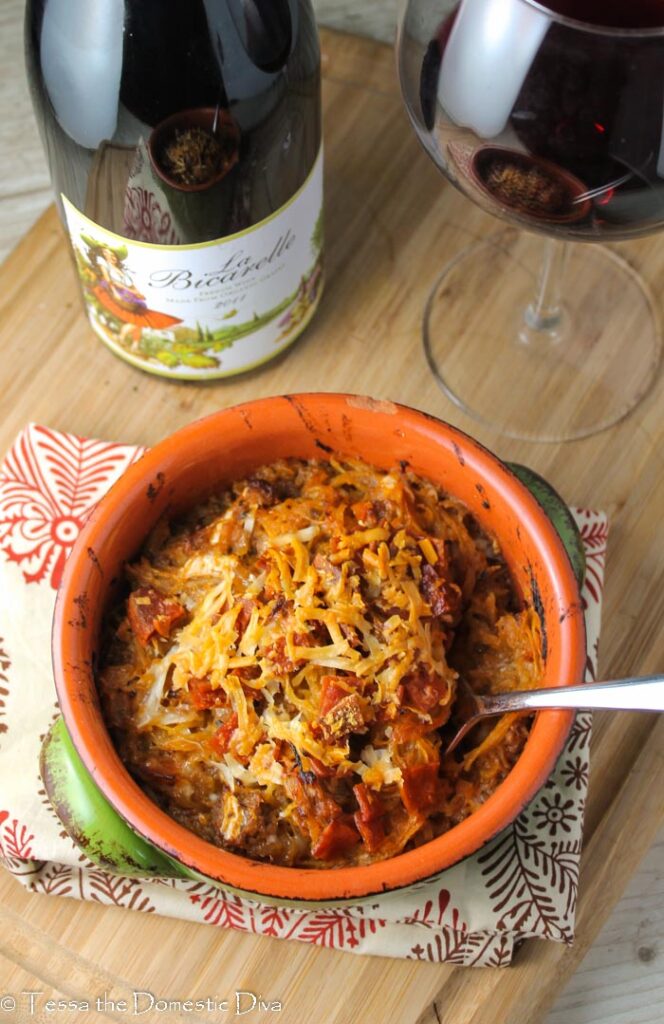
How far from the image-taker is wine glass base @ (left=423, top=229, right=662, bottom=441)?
1.32 m

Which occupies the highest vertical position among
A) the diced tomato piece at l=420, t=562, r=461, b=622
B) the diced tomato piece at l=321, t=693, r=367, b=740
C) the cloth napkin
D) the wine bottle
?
the wine bottle

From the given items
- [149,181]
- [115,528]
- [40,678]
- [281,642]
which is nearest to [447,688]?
[281,642]

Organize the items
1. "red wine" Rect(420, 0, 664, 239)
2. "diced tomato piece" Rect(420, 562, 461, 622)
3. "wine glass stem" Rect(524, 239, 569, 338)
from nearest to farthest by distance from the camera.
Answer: "red wine" Rect(420, 0, 664, 239) → "diced tomato piece" Rect(420, 562, 461, 622) → "wine glass stem" Rect(524, 239, 569, 338)

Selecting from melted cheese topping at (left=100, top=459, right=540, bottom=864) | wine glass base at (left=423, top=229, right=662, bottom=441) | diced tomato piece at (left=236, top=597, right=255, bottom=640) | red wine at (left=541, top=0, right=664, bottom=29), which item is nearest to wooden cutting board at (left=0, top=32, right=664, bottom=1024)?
wine glass base at (left=423, top=229, right=662, bottom=441)

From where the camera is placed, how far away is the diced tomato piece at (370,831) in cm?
93

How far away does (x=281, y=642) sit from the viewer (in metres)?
0.94

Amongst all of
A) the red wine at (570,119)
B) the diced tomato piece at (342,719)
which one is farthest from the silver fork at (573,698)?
the red wine at (570,119)

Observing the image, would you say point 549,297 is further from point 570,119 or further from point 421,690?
point 421,690

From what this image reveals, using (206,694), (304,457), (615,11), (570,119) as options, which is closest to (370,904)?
(206,694)

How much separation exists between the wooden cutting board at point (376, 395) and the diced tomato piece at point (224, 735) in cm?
25

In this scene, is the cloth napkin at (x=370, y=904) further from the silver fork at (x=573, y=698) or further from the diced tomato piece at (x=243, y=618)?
the diced tomato piece at (x=243, y=618)

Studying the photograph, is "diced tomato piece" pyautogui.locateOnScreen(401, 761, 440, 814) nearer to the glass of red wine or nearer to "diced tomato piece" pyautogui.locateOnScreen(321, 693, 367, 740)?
"diced tomato piece" pyautogui.locateOnScreen(321, 693, 367, 740)

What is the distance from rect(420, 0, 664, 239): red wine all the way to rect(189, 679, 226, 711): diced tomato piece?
45 cm

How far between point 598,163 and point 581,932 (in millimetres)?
667
